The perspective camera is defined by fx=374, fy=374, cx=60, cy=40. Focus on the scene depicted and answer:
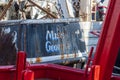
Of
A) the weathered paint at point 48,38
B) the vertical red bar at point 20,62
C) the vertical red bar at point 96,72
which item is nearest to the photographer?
the vertical red bar at point 96,72

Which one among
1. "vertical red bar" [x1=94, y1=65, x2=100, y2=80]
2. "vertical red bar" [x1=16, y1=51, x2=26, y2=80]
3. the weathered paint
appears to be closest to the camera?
"vertical red bar" [x1=94, y1=65, x2=100, y2=80]

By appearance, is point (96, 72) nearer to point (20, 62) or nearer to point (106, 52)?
point (106, 52)

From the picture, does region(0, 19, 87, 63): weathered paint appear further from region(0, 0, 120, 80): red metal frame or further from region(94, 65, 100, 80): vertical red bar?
region(94, 65, 100, 80): vertical red bar

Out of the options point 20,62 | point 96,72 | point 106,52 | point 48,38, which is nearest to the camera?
point 96,72

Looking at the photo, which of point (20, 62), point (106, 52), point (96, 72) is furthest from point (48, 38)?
point (96, 72)

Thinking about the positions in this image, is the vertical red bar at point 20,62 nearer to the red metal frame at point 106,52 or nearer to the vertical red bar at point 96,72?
the red metal frame at point 106,52

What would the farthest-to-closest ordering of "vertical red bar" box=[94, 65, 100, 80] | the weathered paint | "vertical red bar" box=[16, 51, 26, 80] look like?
the weathered paint < "vertical red bar" box=[16, 51, 26, 80] < "vertical red bar" box=[94, 65, 100, 80]

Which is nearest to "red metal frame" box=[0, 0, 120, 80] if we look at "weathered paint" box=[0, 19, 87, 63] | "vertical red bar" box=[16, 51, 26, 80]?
"vertical red bar" box=[16, 51, 26, 80]

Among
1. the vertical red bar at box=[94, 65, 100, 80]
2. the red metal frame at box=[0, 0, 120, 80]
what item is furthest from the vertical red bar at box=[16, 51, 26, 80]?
the vertical red bar at box=[94, 65, 100, 80]

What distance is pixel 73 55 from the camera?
7.26 m

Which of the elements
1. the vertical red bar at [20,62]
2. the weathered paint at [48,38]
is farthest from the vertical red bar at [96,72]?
the weathered paint at [48,38]

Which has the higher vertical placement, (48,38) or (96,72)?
(48,38)

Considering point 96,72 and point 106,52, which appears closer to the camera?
point 96,72

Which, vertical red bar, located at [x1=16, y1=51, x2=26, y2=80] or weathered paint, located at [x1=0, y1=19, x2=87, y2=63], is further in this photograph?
weathered paint, located at [x1=0, y1=19, x2=87, y2=63]
